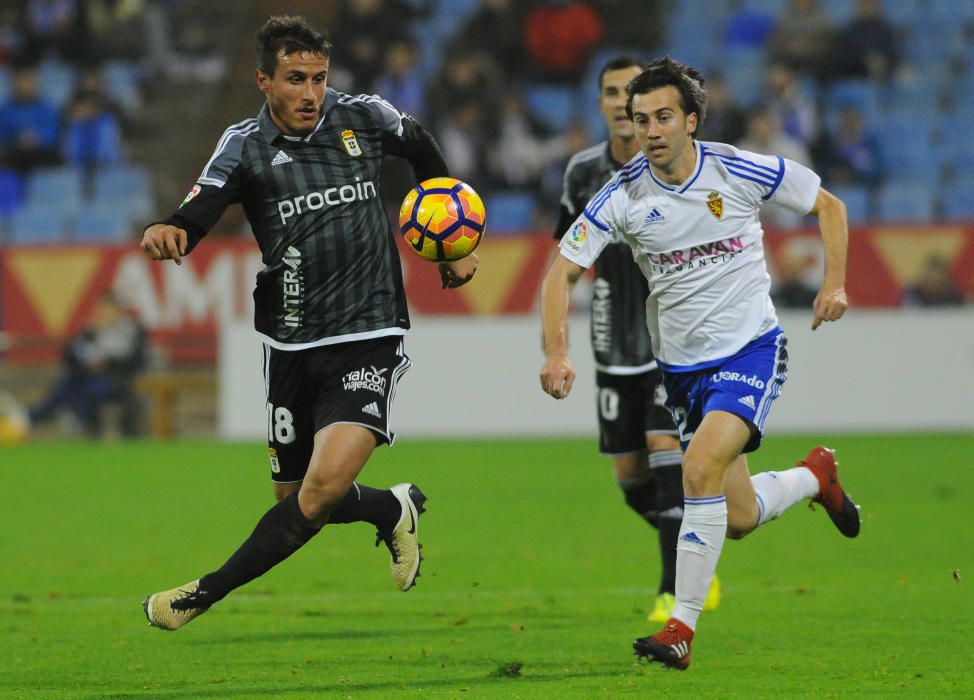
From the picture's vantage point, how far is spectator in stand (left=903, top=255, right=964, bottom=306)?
57.6 ft

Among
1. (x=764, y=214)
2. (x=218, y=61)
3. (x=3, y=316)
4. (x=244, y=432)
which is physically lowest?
(x=244, y=432)

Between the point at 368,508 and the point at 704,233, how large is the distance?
6.18 feet

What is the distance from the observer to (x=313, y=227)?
6570 millimetres

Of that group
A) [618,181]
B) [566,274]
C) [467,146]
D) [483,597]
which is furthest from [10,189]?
[566,274]

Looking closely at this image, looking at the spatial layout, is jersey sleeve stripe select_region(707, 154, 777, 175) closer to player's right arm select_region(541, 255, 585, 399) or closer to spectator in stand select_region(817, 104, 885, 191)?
player's right arm select_region(541, 255, 585, 399)

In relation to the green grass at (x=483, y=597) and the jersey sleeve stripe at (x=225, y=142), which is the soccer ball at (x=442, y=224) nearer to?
the jersey sleeve stripe at (x=225, y=142)

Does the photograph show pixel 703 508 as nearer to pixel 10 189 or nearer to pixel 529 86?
pixel 529 86

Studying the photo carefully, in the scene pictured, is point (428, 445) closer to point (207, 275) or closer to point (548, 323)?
point (207, 275)

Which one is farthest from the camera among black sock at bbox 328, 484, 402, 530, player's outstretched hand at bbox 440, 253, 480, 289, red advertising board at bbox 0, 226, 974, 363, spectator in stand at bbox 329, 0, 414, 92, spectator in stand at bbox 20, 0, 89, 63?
spectator in stand at bbox 20, 0, 89, 63

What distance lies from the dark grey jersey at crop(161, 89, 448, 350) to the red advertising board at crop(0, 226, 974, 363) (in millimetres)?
11540

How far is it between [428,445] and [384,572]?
7.65m

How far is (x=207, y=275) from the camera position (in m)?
19.1

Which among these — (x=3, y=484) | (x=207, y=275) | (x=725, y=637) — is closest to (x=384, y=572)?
(x=725, y=637)

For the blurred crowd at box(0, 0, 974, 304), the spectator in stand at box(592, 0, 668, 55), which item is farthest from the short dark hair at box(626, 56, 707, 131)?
the spectator in stand at box(592, 0, 668, 55)
